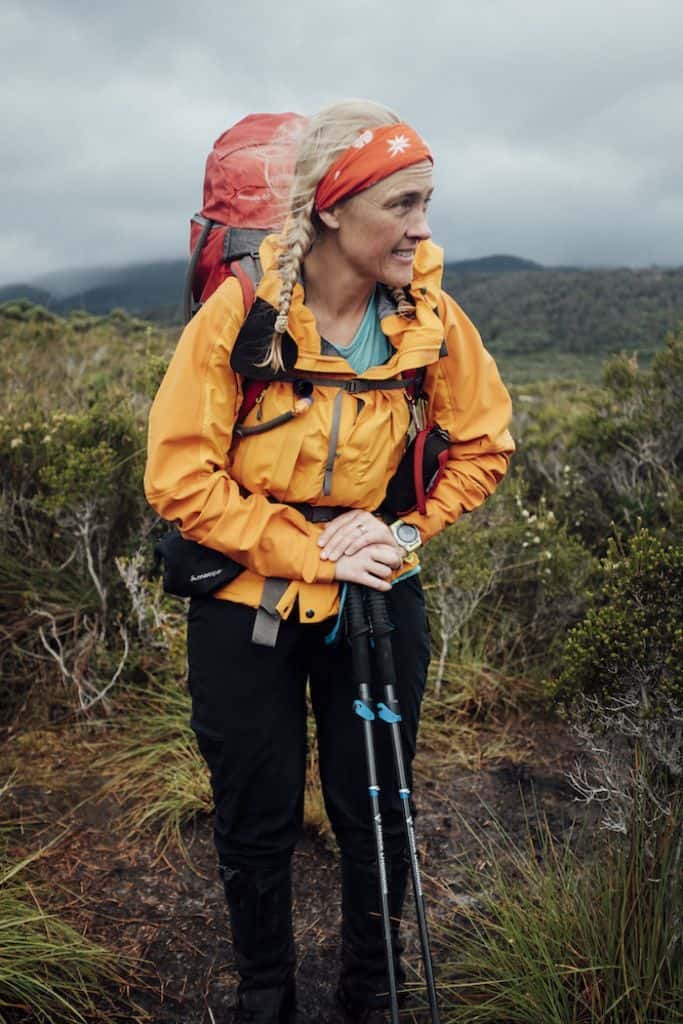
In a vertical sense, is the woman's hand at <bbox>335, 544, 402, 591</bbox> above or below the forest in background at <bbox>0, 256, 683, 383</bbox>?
below

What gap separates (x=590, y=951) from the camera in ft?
8.07

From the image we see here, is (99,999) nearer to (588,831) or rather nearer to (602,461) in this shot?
(588,831)

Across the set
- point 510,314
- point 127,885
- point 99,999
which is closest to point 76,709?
point 127,885

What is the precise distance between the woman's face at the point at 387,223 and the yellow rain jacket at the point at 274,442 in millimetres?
141

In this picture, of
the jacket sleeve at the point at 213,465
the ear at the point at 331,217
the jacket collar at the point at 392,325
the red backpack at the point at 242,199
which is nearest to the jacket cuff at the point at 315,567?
the jacket sleeve at the point at 213,465

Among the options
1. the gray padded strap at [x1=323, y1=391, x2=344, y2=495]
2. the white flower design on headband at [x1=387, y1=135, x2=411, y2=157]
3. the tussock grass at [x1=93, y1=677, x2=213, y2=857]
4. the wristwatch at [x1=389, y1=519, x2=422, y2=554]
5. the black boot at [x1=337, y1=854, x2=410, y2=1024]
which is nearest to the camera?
the white flower design on headband at [x1=387, y1=135, x2=411, y2=157]

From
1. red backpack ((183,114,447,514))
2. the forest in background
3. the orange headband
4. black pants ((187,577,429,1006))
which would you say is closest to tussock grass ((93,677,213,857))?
black pants ((187,577,429,1006))

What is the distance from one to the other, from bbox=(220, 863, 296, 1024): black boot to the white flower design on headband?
215 cm

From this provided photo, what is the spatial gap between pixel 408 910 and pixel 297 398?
229 cm

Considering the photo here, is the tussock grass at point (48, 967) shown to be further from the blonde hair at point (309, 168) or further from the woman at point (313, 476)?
the blonde hair at point (309, 168)

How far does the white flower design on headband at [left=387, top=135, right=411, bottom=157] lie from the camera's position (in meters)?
2.23

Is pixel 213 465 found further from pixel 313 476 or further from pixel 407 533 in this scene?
pixel 407 533

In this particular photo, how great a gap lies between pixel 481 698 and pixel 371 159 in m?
3.50

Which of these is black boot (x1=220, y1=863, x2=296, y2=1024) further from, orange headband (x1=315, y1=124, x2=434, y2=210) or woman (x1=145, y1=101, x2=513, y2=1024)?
orange headband (x1=315, y1=124, x2=434, y2=210)
